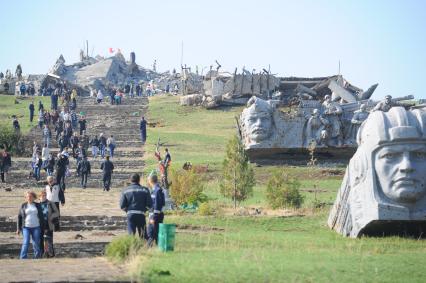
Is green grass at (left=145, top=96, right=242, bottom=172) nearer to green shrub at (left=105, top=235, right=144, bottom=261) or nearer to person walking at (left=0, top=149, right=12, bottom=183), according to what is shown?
person walking at (left=0, top=149, right=12, bottom=183)

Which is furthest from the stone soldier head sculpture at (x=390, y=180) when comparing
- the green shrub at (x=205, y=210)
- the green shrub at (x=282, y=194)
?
the green shrub at (x=282, y=194)

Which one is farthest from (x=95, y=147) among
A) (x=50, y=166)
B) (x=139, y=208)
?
(x=139, y=208)

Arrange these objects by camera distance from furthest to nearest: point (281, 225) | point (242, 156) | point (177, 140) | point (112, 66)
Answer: point (112, 66) < point (177, 140) < point (242, 156) < point (281, 225)

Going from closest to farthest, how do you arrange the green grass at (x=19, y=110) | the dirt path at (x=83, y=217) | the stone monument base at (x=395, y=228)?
the dirt path at (x=83, y=217) → the stone monument base at (x=395, y=228) → the green grass at (x=19, y=110)

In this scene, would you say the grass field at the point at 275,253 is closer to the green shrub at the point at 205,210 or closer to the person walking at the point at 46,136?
the green shrub at the point at 205,210

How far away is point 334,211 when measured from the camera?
22.2 meters

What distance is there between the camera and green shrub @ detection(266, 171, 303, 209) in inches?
1090

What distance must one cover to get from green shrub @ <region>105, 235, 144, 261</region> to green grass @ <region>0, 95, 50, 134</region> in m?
41.1

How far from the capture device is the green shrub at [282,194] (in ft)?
90.8

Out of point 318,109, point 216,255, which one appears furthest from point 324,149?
point 216,255

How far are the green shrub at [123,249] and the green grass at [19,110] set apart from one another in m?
41.1

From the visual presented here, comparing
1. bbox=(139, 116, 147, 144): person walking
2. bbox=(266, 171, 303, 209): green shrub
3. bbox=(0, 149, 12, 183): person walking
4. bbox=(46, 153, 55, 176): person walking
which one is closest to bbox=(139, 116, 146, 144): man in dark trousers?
bbox=(139, 116, 147, 144): person walking

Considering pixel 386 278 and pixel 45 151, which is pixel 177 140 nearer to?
pixel 45 151

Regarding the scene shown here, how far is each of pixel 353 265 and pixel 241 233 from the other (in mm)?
6401
